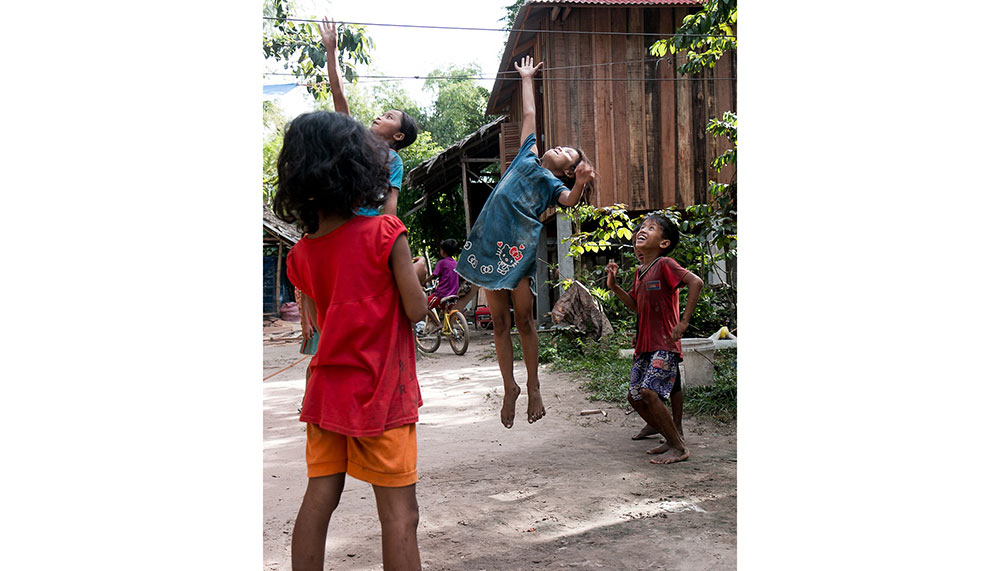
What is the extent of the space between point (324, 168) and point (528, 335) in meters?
1.59

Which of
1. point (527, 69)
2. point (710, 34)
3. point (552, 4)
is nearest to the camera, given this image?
point (527, 69)

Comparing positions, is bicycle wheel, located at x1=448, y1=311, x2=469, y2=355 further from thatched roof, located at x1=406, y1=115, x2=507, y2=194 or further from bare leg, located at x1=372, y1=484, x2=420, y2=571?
bare leg, located at x1=372, y1=484, x2=420, y2=571

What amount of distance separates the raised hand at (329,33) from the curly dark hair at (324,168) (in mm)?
707

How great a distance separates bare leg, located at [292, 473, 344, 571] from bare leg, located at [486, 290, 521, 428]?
139cm

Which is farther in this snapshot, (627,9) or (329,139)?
(627,9)

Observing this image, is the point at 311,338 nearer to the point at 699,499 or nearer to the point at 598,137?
the point at 699,499

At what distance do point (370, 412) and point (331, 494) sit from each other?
28cm

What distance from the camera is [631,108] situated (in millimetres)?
8383

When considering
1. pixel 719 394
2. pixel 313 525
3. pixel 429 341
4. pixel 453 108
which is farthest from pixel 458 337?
pixel 453 108

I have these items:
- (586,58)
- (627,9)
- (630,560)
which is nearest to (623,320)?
(586,58)

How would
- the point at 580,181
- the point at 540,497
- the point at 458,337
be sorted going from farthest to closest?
the point at 458,337 → the point at 540,497 → the point at 580,181

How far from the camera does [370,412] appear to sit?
1815mm

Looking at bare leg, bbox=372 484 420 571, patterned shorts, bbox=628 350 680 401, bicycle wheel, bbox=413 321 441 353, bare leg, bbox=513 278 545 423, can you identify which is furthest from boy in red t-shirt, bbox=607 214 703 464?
bicycle wheel, bbox=413 321 441 353

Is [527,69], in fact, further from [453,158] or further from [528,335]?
[453,158]
